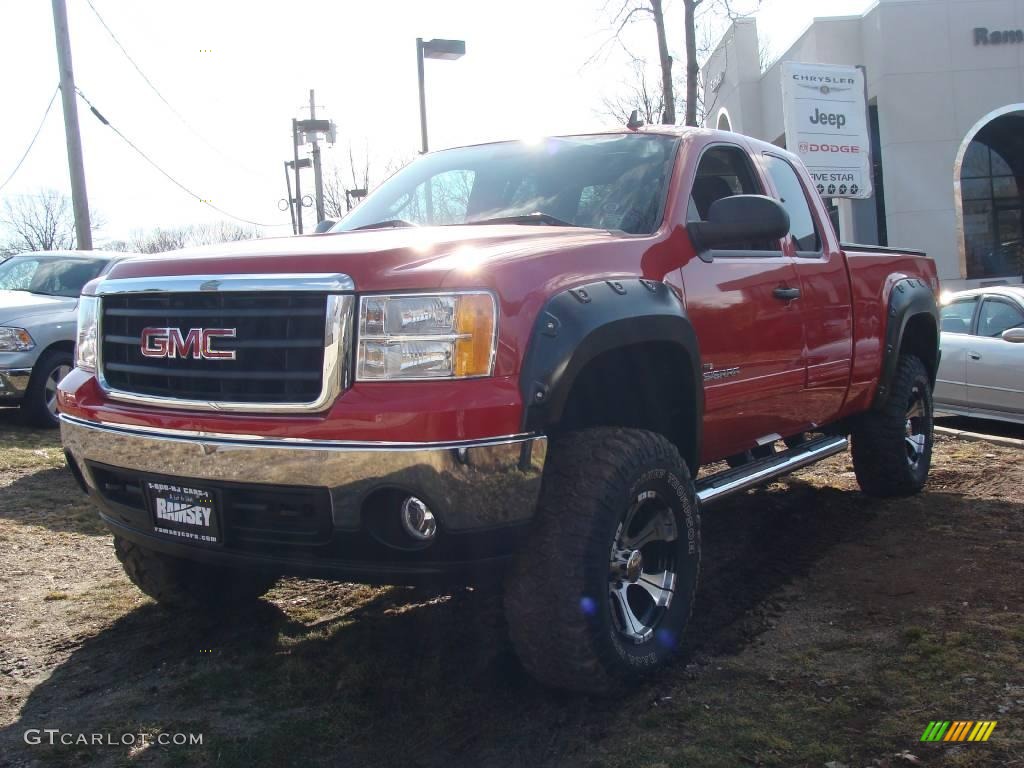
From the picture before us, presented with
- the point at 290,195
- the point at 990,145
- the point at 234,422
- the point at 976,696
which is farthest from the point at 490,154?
the point at 290,195

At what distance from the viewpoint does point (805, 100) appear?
45.6ft

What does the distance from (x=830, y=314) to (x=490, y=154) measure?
189cm

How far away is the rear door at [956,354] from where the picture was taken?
398 inches

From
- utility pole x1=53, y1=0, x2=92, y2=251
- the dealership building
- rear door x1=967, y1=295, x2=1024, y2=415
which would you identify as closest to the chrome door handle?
rear door x1=967, y1=295, x2=1024, y2=415

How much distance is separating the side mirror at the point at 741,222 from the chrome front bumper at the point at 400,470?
145cm

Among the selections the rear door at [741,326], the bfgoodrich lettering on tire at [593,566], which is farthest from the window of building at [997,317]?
the bfgoodrich lettering on tire at [593,566]

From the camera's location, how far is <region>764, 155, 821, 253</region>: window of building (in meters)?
5.16

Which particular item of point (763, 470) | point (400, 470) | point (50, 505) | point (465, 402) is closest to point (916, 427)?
point (763, 470)

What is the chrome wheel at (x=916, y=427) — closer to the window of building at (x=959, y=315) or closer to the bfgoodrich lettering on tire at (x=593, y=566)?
the bfgoodrich lettering on tire at (x=593, y=566)

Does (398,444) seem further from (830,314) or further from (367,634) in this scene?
(830,314)

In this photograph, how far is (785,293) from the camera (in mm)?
4570

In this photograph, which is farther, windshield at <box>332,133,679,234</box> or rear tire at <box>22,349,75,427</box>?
rear tire at <box>22,349,75,427</box>

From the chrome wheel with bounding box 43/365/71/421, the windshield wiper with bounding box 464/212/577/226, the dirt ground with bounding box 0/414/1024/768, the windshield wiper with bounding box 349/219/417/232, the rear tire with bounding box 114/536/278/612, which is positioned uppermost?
the windshield wiper with bounding box 349/219/417/232

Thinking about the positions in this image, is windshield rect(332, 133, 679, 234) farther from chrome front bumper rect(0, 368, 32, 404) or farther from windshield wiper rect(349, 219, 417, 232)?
chrome front bumper rect(0, 368, 32, 404)
